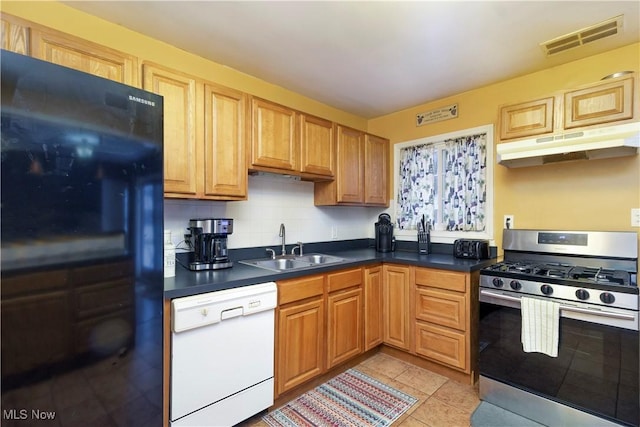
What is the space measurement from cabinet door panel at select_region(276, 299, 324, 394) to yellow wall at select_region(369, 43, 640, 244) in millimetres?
1814

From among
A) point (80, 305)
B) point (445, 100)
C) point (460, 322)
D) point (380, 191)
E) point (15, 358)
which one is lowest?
point (460, 322)

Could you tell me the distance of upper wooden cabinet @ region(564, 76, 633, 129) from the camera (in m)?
1.88

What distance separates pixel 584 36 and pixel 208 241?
2871 millimetres

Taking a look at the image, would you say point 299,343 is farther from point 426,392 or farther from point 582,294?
point 582,294

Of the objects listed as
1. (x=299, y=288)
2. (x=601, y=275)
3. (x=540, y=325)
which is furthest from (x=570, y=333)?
(x=299, y=288)

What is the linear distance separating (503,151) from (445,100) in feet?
3.40

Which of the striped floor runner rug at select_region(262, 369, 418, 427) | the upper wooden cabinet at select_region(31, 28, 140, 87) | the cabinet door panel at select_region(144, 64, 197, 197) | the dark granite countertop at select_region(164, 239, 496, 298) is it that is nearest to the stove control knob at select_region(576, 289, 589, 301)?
the dark granite countertop at select_region(164, 239, 496, 298)

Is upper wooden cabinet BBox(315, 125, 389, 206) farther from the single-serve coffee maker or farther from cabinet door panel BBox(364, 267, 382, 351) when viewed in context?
the single-serve coffee maker

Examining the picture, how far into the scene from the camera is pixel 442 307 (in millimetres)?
2395

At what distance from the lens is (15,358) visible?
0.99 metres

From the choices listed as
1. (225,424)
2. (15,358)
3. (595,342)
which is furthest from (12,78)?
(595,342)

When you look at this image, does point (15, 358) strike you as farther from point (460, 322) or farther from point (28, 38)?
point (460, 322)

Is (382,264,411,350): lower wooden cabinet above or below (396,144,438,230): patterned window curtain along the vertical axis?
below

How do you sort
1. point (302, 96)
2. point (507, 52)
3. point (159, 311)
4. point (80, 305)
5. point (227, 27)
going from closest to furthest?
1. point (80, 305)
2. point (159, 311)
3. point (227, 27)
4. point (507, 52)
5. point (302, 96)
